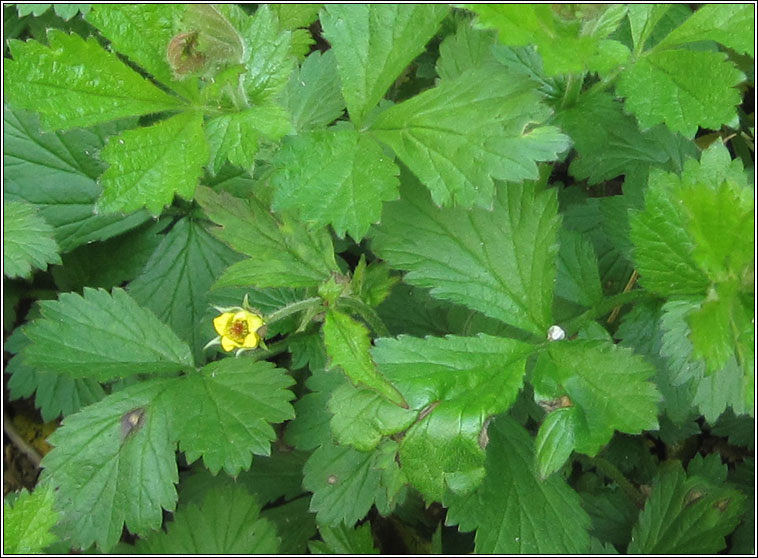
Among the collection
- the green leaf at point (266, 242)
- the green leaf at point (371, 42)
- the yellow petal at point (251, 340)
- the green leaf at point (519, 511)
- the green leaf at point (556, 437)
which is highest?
the green leaf at point (371, 42)

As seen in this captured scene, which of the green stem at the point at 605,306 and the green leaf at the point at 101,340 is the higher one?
the green leaf at the point at 101,340

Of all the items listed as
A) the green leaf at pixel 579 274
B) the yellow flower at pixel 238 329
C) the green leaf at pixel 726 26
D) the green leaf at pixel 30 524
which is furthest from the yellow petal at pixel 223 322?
the green leaf at pixel 726 26

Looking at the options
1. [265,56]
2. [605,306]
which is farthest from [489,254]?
[265,56]

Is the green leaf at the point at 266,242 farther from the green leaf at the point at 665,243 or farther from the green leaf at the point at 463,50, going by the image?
the green leaf at the point at 665,243

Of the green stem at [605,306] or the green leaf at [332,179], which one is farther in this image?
the green stem at [605,306]

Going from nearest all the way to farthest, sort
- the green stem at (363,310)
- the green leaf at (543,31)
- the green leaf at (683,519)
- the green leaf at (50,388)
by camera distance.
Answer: the green leaf at (543,31), the green stem at (363,310), the green leaf at (683,519), the green leaf at (50,388)

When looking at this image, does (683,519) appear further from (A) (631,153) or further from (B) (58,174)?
(B) (58,174)

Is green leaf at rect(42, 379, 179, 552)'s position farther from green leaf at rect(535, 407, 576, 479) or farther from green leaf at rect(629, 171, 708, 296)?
green leaf at rect(629, 171, 708, 296)
